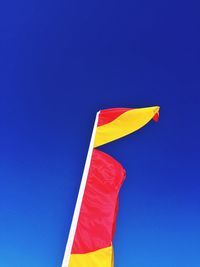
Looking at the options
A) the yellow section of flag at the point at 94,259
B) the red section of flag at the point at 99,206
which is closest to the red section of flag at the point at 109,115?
the red section of flag at the point at 99,206

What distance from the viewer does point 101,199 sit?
438cm

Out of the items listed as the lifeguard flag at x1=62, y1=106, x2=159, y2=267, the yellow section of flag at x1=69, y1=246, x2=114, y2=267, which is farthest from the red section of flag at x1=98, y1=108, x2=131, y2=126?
the yellow section of flag at x1=69, y1=246, x2=114, y2=267

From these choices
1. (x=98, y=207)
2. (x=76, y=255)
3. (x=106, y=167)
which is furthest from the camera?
(x=106, y=167)

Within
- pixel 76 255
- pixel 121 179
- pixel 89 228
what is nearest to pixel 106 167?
pixel 121 179

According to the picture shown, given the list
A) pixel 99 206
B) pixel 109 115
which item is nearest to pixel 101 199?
pixel 99 206

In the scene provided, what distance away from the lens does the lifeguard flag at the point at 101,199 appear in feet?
13.4

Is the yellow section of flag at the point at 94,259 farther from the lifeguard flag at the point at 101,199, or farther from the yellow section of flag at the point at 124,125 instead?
the yellow section of flag at the point at 124,125

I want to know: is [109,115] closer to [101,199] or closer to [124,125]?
[124,125]

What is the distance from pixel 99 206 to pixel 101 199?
0.09 m

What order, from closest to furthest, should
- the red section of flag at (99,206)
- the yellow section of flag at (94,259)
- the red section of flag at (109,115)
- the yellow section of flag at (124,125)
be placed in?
1. the yellow section of flag at (94,259)
2. the red section of flag at (99,206)
3. the yellow section of flag at (124,125)
4. the red section of flag at (109,115)

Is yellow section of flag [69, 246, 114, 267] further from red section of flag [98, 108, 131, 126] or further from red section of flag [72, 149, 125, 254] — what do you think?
red section of flag [98, 108, 131, 126]

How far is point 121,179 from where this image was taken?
460 centimetres

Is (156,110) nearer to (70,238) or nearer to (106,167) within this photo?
(106,167)

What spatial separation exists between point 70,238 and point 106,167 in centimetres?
103
